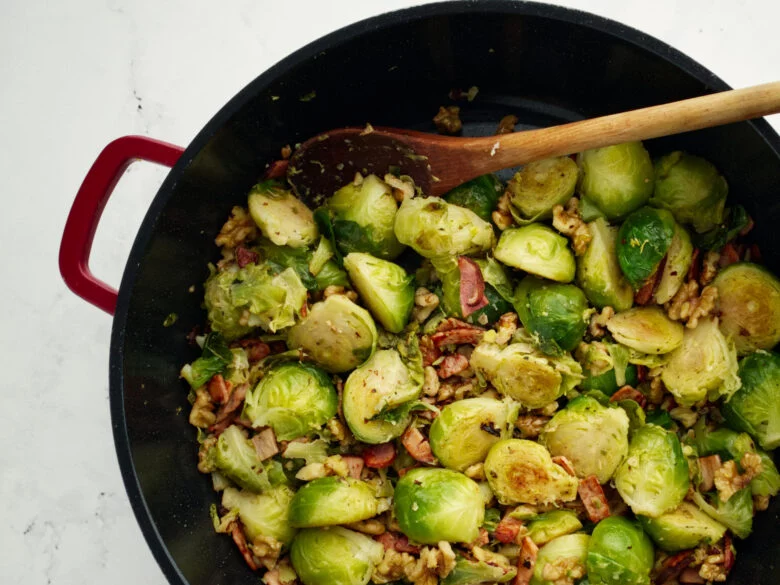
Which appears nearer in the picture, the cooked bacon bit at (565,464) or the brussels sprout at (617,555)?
the brussels sprout at (617,555)

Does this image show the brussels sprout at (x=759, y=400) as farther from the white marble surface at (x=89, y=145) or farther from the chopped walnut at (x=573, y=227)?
the white marble surface at (x=89, y=145)

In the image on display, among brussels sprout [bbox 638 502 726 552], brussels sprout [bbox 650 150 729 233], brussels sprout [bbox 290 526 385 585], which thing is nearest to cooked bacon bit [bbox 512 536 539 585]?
brussels sprout [bbox 638 502 726 552]

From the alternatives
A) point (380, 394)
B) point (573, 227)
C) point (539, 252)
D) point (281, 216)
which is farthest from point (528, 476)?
point (281, 216)

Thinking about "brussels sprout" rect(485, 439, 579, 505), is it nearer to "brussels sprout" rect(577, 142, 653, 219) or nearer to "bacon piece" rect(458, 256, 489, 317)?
"bacon piece" rect(458, 256, 489, 317)

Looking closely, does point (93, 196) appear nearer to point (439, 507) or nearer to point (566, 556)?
point (439, 507)

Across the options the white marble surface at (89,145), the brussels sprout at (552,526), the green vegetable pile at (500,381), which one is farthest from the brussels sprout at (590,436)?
the white marble surface at (89,145)

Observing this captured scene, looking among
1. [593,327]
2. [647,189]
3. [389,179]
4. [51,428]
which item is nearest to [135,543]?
[51,428]

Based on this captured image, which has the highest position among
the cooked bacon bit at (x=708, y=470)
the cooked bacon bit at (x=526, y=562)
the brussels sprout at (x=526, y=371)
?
the brussels sprout at (x=526, y=371)
